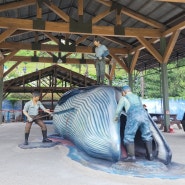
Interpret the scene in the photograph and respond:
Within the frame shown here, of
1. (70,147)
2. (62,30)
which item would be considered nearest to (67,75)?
(62,30)

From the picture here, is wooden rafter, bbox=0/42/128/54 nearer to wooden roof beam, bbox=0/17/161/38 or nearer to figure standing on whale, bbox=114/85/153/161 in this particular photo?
wooden roof beam, bbox=0/17/161/38

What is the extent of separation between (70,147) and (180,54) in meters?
11.5

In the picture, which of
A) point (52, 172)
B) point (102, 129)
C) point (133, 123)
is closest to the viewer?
point (52, 172)

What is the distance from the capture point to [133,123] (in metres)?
4.92

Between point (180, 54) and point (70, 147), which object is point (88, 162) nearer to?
point (70, 147)

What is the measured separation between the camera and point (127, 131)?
16.2ft

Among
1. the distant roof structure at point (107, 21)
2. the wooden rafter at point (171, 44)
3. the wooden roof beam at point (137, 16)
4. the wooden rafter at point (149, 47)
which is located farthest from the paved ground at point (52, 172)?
the wooden roof beam at point (137, 16)

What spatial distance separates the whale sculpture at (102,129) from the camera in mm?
4840

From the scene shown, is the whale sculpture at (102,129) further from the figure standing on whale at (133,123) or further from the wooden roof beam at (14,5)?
the wooden roof beam at (14,5)

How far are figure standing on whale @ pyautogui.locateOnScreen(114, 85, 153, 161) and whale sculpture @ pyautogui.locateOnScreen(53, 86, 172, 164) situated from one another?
18cm

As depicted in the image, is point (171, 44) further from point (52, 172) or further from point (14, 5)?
point (52, 172)

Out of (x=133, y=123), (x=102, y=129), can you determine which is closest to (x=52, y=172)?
(x=102, y=129)

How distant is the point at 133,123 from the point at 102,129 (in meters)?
0.61

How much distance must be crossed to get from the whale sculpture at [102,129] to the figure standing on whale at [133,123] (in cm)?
18
